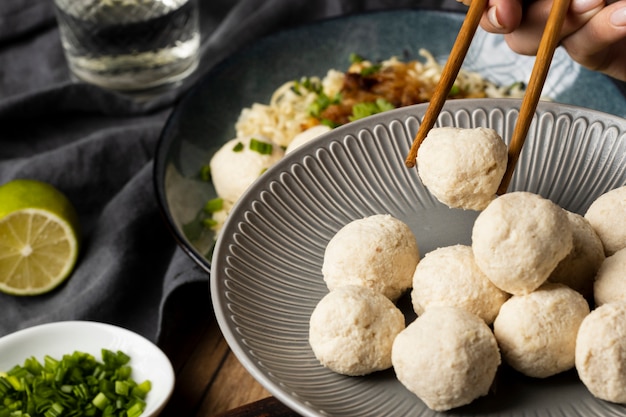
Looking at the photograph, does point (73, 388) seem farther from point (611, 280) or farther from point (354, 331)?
point (611, 280)

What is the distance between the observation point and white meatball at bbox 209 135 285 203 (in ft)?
7.38

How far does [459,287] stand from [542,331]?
0.15 meters

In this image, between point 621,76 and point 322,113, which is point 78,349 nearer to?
point 322,113

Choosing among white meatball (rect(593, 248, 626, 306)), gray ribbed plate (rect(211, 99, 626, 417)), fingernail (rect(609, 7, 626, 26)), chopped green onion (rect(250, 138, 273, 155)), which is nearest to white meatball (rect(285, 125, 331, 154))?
chopped green onion (rect(250, 138, 273, 155))

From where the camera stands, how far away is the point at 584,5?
171 centimetres

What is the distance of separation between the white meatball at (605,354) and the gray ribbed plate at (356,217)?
0.05 metres

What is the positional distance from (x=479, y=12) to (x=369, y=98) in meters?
1.14

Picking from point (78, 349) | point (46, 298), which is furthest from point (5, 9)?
point (78, 349)

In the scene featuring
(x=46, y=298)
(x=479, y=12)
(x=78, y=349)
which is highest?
(x=479, y=12)

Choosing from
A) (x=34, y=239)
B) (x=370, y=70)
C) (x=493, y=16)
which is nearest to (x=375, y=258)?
(x=493, y=16)

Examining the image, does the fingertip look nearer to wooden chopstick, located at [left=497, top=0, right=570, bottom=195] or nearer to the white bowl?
wooden chopstick, located at [left=497, top=0, right=570, bottom=195]

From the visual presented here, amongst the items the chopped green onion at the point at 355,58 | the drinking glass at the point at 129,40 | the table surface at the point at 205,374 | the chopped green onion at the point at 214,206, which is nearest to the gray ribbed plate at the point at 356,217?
the table surface at the point at 205,374

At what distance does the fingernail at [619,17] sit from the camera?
1.70m

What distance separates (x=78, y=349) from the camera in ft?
6.53
